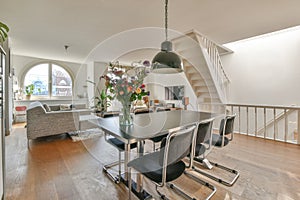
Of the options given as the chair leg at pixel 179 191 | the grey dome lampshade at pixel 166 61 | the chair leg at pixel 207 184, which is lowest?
the chair leg at pixel 179 191

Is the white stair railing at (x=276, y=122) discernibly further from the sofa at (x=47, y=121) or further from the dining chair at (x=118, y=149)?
the sofa at (x=47, y=121)

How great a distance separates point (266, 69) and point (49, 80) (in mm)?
7939

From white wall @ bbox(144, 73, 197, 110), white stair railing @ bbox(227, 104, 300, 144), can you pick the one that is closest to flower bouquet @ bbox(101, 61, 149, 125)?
white stair railing @ bbox(227, 104, 300, 144)

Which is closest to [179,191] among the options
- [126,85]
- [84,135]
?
[126,85]

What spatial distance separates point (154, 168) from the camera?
4.30 feet

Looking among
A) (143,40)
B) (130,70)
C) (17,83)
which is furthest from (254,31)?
(17,83)

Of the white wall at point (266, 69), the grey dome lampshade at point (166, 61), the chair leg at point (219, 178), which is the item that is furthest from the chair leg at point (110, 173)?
the white wall at point (266, 69)

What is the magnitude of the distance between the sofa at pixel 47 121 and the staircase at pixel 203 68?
3122mm

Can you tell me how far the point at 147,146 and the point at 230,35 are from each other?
10.6ft

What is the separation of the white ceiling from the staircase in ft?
1.03

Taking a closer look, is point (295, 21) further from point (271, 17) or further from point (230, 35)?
point (230, 35)

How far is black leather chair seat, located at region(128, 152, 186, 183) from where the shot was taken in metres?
1.23

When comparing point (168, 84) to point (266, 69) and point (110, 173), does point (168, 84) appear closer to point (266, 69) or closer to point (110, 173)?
point (266, 69)

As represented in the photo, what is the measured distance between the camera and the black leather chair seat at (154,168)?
1227mm
